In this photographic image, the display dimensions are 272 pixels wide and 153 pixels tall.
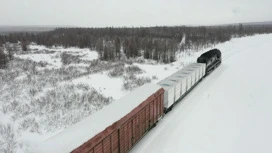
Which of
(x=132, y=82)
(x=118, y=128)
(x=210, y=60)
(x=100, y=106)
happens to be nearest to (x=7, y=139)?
(x=100, y=106)

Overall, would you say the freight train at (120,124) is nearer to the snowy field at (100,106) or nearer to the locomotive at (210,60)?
the snowy field at (100,106)

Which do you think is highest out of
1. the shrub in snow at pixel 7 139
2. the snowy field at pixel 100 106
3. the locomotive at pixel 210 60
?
the locomotive at pixel 210 60

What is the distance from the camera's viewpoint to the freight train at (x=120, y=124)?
9118 millimetres

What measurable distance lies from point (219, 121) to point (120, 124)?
9.67 meters

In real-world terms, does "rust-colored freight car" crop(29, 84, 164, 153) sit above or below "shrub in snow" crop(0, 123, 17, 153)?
above

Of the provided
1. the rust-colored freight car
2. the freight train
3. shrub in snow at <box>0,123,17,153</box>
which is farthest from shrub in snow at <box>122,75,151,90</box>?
shrub in snow at <box>0,123,17,153</box>

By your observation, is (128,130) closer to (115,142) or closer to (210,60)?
(115,142)

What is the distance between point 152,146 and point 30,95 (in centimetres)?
1699

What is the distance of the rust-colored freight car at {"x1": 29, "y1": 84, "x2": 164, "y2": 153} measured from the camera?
9.05 meters

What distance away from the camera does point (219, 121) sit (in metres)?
17.3

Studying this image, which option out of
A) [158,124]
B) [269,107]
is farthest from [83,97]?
[269,107]

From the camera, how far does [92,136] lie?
9.74m

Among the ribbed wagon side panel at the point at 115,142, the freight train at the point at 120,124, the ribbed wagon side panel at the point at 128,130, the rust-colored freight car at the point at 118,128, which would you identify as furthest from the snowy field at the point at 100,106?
the ribbed wagon side panel at the point at 115,142

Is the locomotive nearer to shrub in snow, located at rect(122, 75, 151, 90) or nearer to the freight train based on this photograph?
shrub in snow, located at rect(122, 75, 151, 90)
